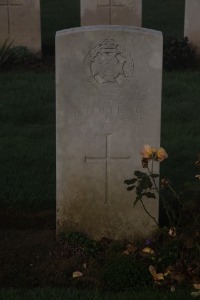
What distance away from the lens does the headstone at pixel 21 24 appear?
1091 cm

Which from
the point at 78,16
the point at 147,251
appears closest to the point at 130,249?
the point at 147,251

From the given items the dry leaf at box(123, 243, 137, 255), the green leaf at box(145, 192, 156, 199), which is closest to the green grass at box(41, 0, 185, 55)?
the dry leaf at box(123, 243, 137, 255)

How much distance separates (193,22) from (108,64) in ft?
20.5

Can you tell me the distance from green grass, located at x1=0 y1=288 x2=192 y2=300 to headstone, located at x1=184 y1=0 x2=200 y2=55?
22.6 ft

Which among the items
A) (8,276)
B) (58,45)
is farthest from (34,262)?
(58,45)

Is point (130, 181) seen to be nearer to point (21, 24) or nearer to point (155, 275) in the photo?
point (155, 275)

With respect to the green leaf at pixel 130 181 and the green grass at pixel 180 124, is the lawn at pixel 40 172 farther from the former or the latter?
the green leaf at pixel 130 181

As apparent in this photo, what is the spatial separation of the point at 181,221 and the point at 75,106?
1.02 m

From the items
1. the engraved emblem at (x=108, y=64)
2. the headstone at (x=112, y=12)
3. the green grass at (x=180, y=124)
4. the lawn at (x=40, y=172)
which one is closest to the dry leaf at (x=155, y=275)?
the lawn at (x=40, y=172)

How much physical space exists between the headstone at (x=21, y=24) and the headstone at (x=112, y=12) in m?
0.72

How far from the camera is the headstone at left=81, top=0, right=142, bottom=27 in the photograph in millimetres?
11125

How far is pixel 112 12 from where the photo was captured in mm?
11266

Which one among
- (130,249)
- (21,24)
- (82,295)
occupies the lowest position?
(82,295)

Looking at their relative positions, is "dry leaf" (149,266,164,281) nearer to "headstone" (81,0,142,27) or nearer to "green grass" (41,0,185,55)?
"headstone" (81,0,142,27)
